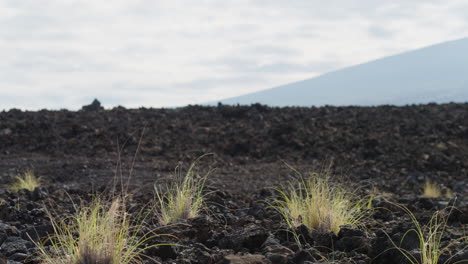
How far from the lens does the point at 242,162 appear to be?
36.2ft

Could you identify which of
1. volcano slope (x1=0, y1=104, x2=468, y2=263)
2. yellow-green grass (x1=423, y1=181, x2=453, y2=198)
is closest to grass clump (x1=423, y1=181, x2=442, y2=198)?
yellow-green grass (x1=423, y1=181, x2=453, y2=198)

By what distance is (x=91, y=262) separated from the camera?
2.71m

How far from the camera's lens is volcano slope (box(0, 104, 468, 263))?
11.1ft

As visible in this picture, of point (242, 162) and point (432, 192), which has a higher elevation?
point (242, 162)

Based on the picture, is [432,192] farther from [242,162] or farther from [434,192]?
[242,162]

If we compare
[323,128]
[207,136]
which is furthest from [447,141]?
[207,136]

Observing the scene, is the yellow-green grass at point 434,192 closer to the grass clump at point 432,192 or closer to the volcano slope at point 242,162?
the grass clump at point 432,192

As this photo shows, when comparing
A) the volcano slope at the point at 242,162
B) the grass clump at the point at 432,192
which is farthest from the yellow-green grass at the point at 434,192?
the volcano slope at the point at 242,162

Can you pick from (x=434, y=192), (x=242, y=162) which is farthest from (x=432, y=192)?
(x=242, y=162)

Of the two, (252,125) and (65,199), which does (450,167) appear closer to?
(252,125)

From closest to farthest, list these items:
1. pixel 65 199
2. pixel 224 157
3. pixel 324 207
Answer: pixel 324 207 → pixel 65 199 → pixel 224 157

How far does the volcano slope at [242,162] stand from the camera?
3391 mm

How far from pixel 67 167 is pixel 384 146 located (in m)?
7.23

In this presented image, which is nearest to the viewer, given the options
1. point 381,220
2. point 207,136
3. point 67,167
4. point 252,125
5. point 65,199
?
point 381,220
